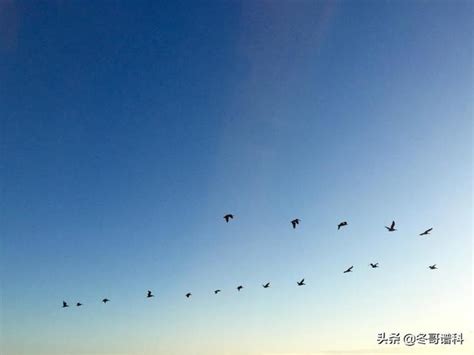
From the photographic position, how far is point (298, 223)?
5138cm

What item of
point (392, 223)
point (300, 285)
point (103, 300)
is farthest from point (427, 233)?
point (103, 300)

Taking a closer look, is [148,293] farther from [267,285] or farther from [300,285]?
[300,285]

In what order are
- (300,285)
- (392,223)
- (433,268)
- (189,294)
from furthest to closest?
(189,294) → (300,285) → (433,268) → (392,223)

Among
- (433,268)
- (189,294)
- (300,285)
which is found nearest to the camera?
(433,268)

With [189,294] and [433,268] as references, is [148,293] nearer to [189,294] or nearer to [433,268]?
[189,294]

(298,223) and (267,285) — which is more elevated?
(298,223)

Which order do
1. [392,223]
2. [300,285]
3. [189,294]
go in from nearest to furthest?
1. [392,223]
2. [300,285]
3. [189,294]

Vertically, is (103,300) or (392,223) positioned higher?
(392,223)

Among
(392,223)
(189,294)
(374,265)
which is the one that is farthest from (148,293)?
(392,223)

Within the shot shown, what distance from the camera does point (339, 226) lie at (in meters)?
51.4

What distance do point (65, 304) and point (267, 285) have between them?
32.9 metres

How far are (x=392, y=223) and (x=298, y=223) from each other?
35.1 feet

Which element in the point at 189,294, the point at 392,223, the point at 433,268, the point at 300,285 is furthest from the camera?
the point at 189,294

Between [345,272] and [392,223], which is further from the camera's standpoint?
[345,272]
